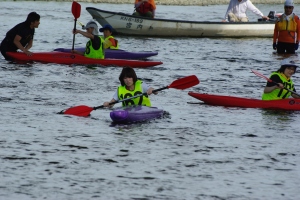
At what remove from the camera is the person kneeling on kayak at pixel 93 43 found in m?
19.2

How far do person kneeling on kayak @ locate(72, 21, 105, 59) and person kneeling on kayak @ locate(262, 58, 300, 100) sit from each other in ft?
19.2

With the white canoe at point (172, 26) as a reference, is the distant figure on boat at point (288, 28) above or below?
above

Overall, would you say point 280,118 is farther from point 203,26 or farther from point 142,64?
point 203,26

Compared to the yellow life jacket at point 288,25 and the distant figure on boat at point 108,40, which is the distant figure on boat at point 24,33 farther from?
the yellow life jacket at point 288,25

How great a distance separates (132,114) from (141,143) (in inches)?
37.9

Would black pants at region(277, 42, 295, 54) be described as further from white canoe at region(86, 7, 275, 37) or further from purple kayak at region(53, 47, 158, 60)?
white canoe at region(86, 7, 275, 37)

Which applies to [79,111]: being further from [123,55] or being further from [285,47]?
[285,47]

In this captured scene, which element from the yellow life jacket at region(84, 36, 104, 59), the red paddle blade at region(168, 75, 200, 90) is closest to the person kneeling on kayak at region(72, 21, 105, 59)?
the yellow life jacket at region(84, 36, 104, 59)

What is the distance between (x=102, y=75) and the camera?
18.8 meters

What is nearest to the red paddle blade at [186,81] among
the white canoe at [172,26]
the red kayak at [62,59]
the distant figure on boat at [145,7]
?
the red kayak at [62,59]

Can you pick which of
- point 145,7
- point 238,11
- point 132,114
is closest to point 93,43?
point 132,114

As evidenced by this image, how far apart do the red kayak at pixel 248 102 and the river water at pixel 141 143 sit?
12 cm

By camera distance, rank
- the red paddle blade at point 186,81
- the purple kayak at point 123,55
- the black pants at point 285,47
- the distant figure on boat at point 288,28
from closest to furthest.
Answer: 1. the red paddle blade at point 186,81
2. the purple kayak at point 123,55
3. the distant figure on boat at point 288,28
4. the black pants at point 285,47

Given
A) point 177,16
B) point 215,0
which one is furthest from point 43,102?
point 215,0
